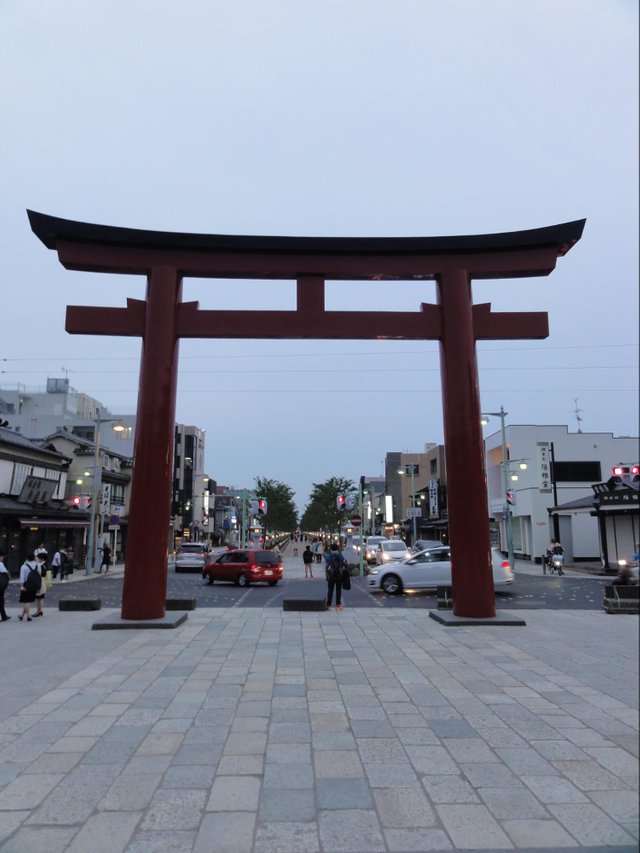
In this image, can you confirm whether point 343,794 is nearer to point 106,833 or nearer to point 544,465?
point 106,833

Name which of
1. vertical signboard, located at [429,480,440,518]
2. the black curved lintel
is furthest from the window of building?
the black curved lintel

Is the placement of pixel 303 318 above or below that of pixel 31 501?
above

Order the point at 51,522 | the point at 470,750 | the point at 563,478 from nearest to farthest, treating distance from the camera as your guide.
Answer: the point at 470,750 < the point at 51,522 < the point at 563,478

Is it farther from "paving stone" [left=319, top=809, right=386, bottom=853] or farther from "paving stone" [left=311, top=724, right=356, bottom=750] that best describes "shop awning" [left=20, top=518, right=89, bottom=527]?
"paving stone" [left=319, top=809, right=386, bottom=853]

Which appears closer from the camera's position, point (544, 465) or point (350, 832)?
point (350, 832)

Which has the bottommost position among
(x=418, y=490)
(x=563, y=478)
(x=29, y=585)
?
(x=29, y=585)

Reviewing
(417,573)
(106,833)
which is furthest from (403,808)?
(417,573)

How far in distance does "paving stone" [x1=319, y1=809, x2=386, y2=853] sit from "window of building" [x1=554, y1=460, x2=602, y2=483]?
142ft

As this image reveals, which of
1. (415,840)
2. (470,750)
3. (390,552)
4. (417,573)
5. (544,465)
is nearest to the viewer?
(415,840)

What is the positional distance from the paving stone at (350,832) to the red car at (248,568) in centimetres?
2384

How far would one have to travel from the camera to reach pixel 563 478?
4419 centimetres

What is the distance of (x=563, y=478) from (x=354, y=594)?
27672 mm

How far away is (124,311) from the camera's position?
13750mm

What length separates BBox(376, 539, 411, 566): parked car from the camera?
116ft
